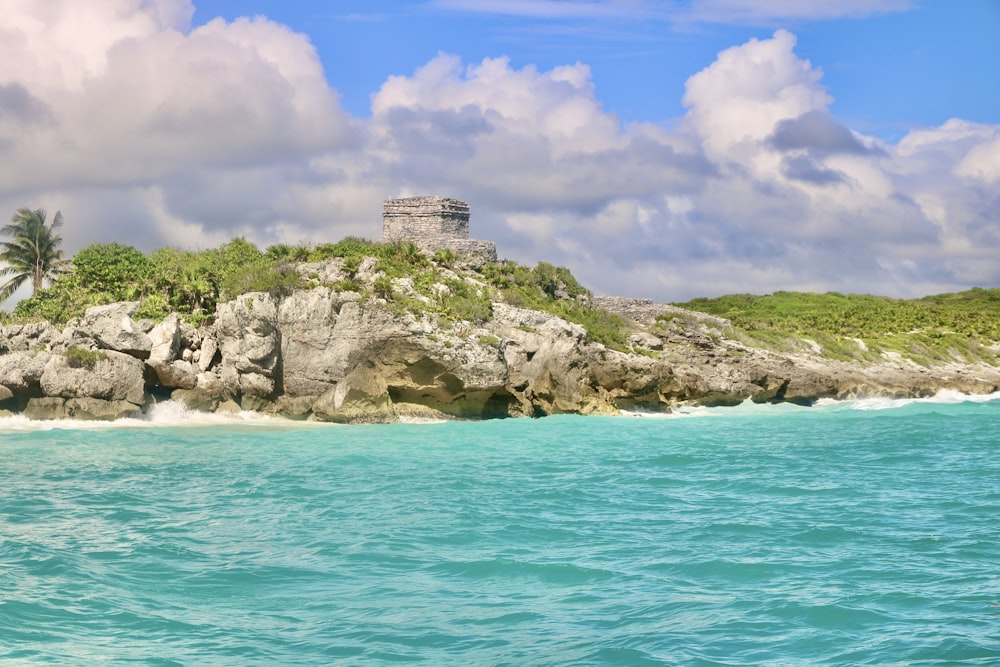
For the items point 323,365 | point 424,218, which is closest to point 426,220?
point 424,218

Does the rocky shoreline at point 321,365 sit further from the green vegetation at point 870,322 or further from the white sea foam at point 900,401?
the green vegetation at point 870,322

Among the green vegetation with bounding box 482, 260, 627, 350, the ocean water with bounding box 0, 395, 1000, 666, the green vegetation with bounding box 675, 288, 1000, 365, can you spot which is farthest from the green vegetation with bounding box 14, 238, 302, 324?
the green vegetation with bounding box 675, 288, 1000, 365

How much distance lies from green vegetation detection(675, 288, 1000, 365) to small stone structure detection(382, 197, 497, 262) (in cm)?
1763

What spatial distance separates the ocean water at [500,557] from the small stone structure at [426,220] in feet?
94.1

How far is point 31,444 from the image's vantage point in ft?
85.4

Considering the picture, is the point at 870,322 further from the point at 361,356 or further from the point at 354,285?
the point at 361,356

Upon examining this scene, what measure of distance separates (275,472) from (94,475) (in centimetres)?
388

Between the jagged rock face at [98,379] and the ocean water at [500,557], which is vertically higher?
the jagged rock face at [98,379]

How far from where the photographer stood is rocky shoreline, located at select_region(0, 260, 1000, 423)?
1273 inches

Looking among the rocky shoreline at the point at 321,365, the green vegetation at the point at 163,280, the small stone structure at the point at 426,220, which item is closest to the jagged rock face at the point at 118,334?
the rocky shoreline at the point at 321,365

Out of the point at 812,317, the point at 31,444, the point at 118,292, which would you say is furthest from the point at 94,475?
the point at 812,317

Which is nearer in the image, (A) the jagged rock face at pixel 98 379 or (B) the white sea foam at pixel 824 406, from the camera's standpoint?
(A) the jagged rock face at pixel 98 379

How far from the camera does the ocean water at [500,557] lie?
8.99 meters

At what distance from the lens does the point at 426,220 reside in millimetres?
52781
